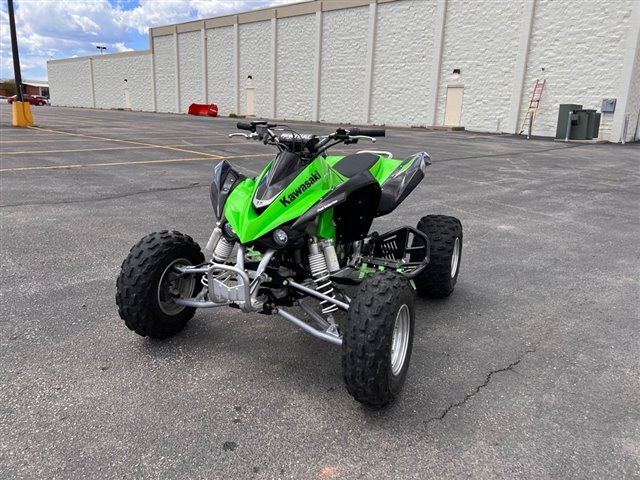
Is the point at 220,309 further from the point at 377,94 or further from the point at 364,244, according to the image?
the point at 377,94

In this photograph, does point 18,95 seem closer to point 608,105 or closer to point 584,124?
point 584,124

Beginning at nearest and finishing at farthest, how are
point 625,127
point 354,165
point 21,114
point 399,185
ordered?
point 354,165
point 399,185
point 21,114
point 625,127

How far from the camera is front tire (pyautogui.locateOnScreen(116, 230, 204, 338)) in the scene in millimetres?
3041

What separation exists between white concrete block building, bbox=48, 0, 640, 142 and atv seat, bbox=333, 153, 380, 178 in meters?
22.5

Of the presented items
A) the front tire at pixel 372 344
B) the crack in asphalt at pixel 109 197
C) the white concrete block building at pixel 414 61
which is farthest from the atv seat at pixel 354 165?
the white concrete block building at pixel 414 61

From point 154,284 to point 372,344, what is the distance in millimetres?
1424

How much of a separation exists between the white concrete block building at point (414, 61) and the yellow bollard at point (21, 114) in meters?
18.8

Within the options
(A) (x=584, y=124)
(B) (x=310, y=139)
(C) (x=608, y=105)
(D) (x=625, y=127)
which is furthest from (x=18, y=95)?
(D) (x=625, y=127)

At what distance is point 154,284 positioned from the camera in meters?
3.08

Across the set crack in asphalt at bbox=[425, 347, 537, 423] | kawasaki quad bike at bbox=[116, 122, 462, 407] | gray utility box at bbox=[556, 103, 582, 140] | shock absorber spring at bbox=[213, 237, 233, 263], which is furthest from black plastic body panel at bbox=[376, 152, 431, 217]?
gray utility box at bbox=[556, 103, 582, 140]

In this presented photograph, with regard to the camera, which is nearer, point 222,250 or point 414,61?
point 222,250

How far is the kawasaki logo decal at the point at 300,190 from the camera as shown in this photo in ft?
9.59

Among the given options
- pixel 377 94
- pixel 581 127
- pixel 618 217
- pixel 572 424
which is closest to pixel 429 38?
pixel 377 94

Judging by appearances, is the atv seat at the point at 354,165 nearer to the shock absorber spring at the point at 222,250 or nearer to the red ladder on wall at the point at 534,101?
the shock absorber spring at the point at 222,250
